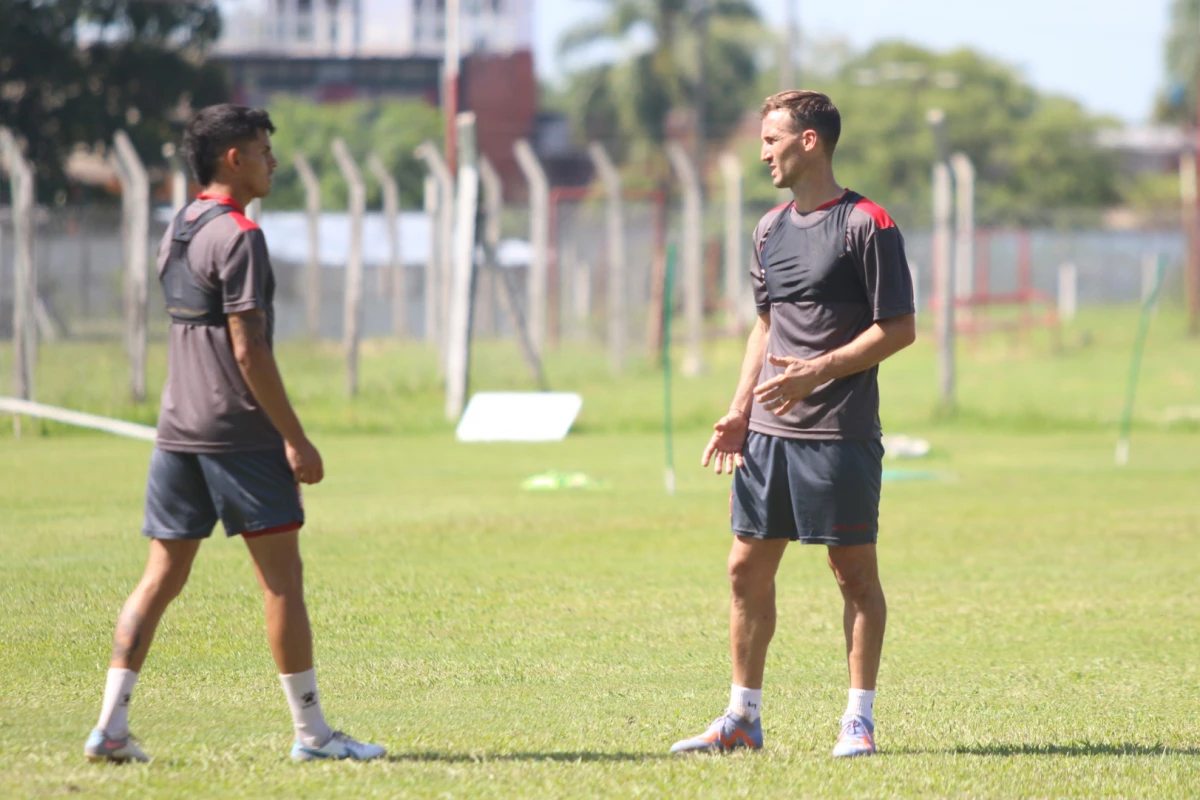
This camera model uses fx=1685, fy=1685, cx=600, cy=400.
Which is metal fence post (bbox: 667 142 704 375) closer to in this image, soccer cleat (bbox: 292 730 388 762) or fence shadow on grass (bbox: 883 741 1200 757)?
fence shadow on grass (bbox: 883 741 1200 757)

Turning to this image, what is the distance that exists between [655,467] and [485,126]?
52.3 meters

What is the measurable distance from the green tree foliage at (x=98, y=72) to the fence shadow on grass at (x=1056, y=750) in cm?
2302

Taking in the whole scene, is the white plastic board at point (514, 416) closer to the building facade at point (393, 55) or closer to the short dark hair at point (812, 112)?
the short dark hair at point (812, 112)

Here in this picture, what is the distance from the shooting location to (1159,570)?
8.94 meters

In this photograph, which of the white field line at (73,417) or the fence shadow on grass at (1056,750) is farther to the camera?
the white field line at (73,417)

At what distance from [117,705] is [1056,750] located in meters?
2.79

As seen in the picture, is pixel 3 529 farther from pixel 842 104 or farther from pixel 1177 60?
pixel 1177 60

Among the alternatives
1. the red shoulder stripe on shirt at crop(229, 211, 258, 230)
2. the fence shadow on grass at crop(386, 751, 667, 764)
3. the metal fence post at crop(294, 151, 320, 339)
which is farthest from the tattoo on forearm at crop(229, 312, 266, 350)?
the metal fence post at crop(294, 151, 320, 339)

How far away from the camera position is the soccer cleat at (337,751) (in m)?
4.78

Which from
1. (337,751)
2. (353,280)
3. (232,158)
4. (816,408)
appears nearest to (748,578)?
(816,408)

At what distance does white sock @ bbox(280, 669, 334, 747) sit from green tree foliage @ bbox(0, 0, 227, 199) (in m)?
22.7

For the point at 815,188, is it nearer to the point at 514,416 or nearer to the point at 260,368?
the point at 260,368

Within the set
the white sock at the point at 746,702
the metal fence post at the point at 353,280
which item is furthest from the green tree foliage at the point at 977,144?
the white sock at the point at 746,702

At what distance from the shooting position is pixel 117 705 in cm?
471
